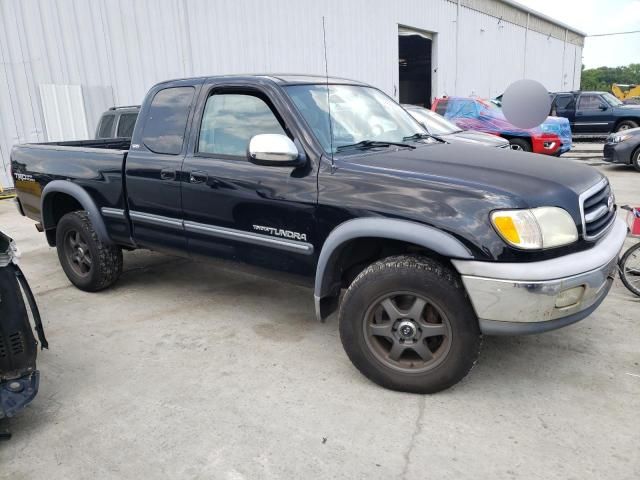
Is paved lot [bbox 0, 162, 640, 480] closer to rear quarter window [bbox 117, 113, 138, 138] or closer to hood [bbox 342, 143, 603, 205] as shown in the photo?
hood [bbox 342, 143, 603, 205]

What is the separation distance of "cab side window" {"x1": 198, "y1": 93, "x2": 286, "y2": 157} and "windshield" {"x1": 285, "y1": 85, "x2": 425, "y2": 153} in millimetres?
243

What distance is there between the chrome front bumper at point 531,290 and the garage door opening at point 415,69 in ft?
81.8

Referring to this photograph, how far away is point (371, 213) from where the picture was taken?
2.99 m

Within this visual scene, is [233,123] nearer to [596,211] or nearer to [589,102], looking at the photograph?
[596,211]

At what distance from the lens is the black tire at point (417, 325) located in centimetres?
281

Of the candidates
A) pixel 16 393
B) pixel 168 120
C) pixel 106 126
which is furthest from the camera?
pixel 106 126

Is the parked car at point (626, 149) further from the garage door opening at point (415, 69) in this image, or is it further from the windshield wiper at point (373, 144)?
the garage door opening at point (415, 69)

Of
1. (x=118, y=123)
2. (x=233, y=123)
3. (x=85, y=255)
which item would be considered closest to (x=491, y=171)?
(x=233, y=123)

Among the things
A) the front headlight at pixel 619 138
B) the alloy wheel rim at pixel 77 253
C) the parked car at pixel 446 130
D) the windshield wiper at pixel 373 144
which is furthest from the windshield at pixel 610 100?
the alloy wheel rim at pixel 77 253

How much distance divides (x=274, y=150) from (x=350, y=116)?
32.4 inches

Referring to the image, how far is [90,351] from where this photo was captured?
12.4ft

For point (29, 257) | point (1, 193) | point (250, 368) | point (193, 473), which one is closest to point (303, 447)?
point (193, 473)

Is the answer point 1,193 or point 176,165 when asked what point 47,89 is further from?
point 176,165

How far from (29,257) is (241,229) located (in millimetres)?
4063
